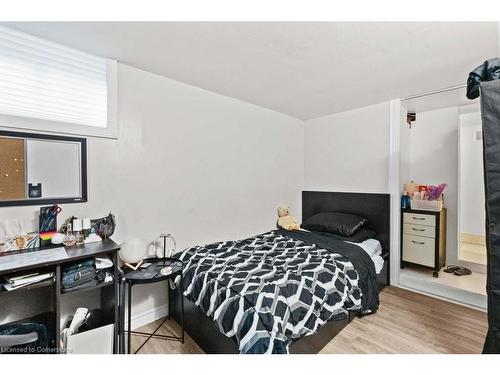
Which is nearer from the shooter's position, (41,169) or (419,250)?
(41,169)

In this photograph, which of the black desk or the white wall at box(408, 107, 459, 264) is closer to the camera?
the black desk

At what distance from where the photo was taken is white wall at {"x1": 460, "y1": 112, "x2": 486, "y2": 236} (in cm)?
312

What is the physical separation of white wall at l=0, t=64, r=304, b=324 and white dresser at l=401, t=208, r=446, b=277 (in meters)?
1.69

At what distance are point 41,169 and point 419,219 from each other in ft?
12.5

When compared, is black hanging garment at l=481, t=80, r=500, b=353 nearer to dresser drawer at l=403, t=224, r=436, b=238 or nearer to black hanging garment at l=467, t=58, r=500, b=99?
black hanging garment at l=467, t=58, r=500, b=99

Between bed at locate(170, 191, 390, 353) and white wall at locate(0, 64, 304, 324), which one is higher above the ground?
white wall at locate(0, 64, 304, 324)

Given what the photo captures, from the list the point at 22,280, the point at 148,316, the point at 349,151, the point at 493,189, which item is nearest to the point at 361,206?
the point at 349,151

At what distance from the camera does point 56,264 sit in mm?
1396

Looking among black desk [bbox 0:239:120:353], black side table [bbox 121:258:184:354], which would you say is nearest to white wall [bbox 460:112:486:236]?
black side table [bbox 121:258:184:354]

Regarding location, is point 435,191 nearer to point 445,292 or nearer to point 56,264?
point 445,292

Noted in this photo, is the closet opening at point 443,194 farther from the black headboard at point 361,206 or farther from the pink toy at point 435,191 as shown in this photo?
the black headboard at point 361,206

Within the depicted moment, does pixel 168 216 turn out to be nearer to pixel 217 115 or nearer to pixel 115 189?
pixel 115 189
